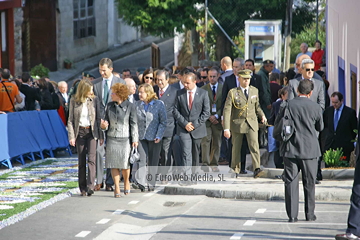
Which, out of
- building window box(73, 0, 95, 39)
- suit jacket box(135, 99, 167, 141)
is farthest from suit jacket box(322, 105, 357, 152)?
building window box(73, 0, 95, 39)

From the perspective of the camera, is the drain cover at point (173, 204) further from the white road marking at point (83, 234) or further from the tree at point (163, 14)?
the tree at point (163, 14)

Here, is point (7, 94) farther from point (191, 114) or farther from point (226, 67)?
point (191, 114)

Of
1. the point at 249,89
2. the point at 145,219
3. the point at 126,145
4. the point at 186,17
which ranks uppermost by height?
the point at 186,17

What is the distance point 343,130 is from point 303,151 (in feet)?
14.5

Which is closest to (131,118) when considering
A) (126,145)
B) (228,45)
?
(126,145)

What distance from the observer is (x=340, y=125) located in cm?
1360

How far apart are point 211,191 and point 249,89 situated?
6.77 feet

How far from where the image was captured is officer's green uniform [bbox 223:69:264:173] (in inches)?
498

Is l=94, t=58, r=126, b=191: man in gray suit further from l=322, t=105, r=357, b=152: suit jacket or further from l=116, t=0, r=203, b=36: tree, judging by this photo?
l=116, t=0, r=203, b=36: tree

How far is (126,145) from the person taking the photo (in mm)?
11711

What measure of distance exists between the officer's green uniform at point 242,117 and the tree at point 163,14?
57.9ft

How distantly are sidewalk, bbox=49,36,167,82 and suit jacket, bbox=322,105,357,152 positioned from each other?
2265cm

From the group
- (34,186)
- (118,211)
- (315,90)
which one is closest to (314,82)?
(315,90)

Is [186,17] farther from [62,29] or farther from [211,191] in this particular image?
[211,191]
